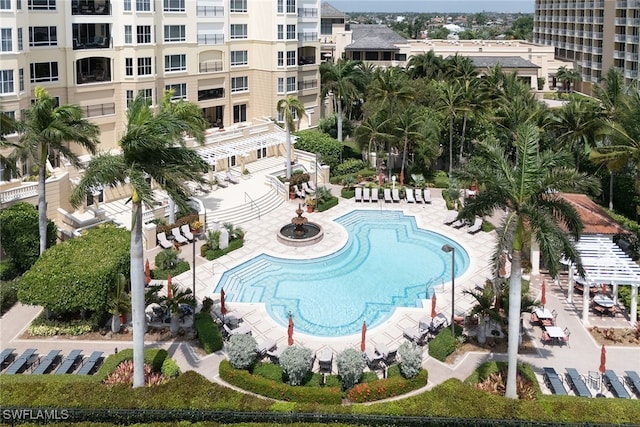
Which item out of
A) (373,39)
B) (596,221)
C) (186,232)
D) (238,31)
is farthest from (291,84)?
(596,221)

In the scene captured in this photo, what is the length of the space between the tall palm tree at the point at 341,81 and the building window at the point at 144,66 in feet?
56.7

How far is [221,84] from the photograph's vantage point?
58.3m

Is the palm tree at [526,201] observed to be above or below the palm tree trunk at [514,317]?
above

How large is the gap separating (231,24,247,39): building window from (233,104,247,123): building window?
6.52 meters

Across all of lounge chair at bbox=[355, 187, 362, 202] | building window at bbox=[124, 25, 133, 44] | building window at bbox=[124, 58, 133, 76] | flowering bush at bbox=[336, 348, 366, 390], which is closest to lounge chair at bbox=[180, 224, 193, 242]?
lounge chair at bbox=[355, 187, 362, 202]

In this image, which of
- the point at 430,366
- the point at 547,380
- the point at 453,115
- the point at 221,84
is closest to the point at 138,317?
the point at 430,366

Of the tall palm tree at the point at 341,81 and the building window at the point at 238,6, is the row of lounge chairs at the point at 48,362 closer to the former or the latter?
the tall palm tree at the point at 341,81

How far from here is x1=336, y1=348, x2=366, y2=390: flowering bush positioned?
73.0ft

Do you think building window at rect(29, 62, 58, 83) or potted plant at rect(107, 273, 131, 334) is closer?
potted plant at rect(107, 273, 131, 334)

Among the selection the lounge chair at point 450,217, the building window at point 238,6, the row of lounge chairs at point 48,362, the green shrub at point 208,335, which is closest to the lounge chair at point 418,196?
the lounge chair at point 450,217

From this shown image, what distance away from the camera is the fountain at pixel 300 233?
38062mm

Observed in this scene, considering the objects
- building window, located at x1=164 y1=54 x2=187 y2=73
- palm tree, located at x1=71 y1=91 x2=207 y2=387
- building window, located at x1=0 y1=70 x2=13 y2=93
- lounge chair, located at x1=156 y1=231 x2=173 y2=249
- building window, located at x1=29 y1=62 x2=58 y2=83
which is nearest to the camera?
palm tree, located at x1=71 y1=91 x2=207 y2=387

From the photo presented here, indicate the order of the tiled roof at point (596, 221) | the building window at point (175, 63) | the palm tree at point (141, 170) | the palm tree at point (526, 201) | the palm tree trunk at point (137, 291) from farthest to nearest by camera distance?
the building window at point (175, 63)
the tiled roof at point (596, 221)
the palm tree trunk at point (137, 291)
the palm tree at point (141, 170)
the palm tree at point (526, 201)

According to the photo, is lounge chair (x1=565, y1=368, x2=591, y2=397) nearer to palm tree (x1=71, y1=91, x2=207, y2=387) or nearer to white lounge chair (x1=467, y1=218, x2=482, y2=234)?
palm tree (x1=71, y1=91, x2=207, y2=387)
